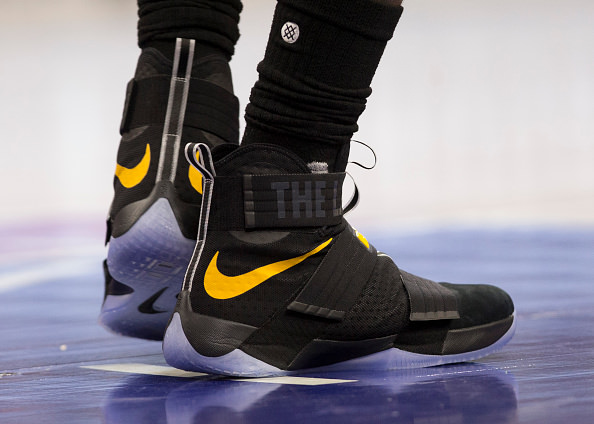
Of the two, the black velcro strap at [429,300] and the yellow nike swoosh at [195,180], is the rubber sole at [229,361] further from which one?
the yellow nike swoosh at [195,180]

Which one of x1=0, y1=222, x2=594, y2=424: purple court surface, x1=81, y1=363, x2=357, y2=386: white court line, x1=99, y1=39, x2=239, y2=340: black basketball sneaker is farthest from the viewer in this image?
x1=99, y1=39, x2=239, y2=340: black basketball sneaker

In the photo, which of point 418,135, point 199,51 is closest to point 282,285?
point 199,51

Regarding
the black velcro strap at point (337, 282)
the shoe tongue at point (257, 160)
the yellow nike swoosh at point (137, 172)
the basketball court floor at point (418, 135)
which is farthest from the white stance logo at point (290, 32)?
the basketball court floor at point (418, 135)

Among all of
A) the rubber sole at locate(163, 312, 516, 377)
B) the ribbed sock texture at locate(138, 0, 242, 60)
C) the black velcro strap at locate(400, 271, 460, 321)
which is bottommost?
the rubber sole at locate(163, 312, 516, 377)

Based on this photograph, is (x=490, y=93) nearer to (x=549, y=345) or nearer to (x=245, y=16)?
(x=245, y=16)

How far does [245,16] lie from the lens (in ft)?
15.4

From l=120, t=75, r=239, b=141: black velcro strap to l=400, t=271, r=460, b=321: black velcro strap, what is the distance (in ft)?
1.27

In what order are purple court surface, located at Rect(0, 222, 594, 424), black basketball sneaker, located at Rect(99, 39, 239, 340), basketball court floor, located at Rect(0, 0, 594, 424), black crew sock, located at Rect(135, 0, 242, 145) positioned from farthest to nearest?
1. basketball court floor, located at Rect(0, 0, 594, 424)
2. black crew sock, located at Rect(135, 0, 242, 145)
3. black basketball sneaker, located at Rect(99, 39, 239, 340)
4. purple court surface, located at Rect(0, 222, 594, 424)

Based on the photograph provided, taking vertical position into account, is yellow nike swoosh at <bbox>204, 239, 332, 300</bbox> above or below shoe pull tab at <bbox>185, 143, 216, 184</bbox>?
below

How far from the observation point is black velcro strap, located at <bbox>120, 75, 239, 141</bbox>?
1185 millimetres

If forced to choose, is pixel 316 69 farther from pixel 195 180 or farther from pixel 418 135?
pixel 418 135

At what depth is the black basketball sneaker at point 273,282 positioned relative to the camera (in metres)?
0.90

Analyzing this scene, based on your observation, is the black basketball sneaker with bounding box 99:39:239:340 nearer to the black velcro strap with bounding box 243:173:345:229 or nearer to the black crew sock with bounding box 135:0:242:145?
the black crew sock with bounding box 135:0:242:145

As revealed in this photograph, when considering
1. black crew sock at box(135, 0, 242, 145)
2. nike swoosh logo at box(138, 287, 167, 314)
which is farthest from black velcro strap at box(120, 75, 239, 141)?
nike swoosh logo at box(138, 287, 167, 314)
